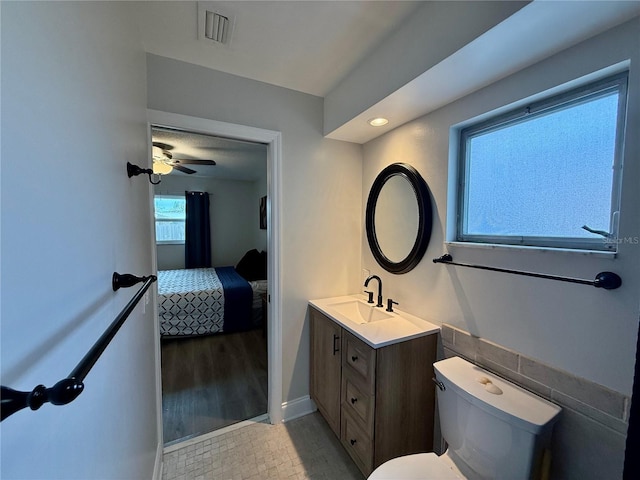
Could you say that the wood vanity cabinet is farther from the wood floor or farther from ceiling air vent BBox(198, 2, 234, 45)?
ceiling air vent BBox(198, 2, 234, 45)

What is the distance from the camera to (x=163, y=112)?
61.1 inches

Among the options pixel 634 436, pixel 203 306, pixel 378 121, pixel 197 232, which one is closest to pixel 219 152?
pixel 203 306

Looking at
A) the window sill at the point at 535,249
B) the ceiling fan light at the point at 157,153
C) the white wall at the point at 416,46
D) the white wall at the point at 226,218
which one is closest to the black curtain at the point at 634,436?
the window sill at the point at 535,249

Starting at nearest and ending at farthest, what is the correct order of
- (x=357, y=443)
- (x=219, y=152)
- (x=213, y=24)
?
(x=213, y=24)
(x=357, y=443)
(x=219, y=152)

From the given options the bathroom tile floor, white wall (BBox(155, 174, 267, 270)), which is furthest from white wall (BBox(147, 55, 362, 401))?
white wall (BBox(155, 174, 267, 270))

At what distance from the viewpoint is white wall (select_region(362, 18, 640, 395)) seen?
90cm

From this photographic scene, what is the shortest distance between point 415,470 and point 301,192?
167 centimetres

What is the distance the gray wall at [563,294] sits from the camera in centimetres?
90

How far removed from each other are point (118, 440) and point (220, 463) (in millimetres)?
1115

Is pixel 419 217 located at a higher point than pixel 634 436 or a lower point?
higher

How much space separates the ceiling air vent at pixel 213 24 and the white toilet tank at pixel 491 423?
199cm

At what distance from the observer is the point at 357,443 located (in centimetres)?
152

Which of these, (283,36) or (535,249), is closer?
(535,249)

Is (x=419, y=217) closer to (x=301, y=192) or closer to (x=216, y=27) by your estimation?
(x=301, y=192)
